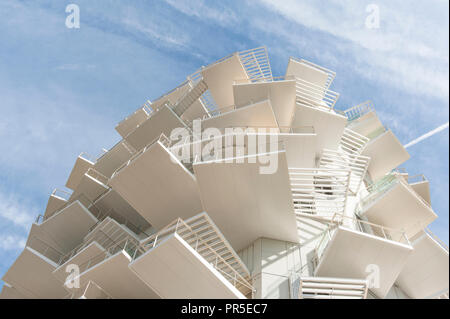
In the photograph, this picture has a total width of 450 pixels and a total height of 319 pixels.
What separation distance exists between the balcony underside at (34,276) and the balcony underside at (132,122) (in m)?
12.4

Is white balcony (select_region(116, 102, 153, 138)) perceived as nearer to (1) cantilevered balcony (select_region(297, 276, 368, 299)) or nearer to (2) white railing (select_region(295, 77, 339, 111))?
(2) white railing (select_region(295, 77, 339, 111))

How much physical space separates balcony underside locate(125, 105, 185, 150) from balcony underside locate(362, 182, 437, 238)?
10.9 metres

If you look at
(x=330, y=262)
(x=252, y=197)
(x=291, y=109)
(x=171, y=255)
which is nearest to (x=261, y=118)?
(x=291, y=109)

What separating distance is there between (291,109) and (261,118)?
2.47 meters

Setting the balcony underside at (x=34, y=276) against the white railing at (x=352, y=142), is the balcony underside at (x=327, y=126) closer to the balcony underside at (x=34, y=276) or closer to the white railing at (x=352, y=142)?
the white railing at (x=352, y=142)

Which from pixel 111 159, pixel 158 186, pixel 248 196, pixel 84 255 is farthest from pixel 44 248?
pixel 248 196

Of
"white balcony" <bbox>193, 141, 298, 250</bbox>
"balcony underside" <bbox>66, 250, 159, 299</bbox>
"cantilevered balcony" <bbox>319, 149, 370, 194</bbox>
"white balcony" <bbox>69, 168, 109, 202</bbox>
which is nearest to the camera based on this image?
"white balcony" <bbox>193, 141, 298, 250</bbox>

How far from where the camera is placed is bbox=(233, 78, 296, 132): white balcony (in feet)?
56.7

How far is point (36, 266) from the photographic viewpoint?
50.3ft

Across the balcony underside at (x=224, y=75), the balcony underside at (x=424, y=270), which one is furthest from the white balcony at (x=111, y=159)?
the balcony underside at (x=424, y=270)

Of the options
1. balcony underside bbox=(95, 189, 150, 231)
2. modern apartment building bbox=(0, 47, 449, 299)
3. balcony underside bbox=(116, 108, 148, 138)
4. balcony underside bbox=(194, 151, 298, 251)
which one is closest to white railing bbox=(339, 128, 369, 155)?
modern apartment building bbox=(0, 47, 449, 299)

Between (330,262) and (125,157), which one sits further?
(125,157)
